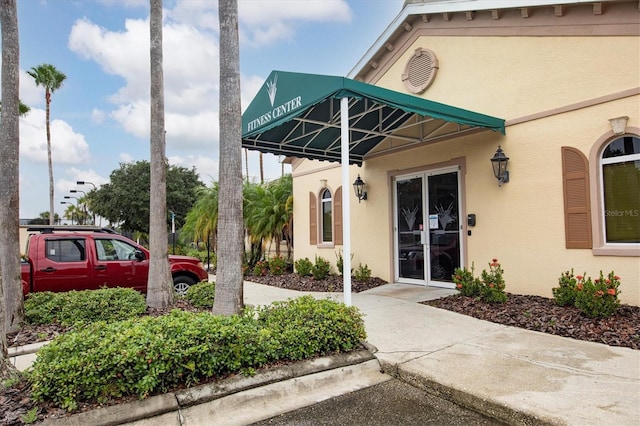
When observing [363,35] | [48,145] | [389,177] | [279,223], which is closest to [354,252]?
[389,177]

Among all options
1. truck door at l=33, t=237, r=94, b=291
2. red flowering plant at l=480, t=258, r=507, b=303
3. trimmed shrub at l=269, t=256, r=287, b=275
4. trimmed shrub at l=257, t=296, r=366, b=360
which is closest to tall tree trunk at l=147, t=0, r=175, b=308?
truck door at l=33, t=237, r=94, b=291

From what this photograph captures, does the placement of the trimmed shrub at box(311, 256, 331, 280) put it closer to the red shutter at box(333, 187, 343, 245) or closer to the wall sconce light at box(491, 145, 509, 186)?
the red shutter at box(333, 187, 343, 245)

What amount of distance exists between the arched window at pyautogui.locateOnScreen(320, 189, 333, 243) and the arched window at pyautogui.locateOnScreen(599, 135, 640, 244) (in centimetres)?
650

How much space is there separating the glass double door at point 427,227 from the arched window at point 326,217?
247cm

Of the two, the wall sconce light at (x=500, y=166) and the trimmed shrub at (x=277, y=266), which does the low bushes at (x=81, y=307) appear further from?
the wall sconce light at (x=500, y=166)

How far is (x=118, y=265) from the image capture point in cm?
731

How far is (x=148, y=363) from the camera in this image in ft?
10.4

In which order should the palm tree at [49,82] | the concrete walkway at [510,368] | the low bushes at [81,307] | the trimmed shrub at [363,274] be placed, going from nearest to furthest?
the concrete walkway at [510,368], the low bushes at [81,307], the trimmed shrub at [363,274], the palm tree at [49,82]

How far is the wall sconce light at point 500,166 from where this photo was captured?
6854mm

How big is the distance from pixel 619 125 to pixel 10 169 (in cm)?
875

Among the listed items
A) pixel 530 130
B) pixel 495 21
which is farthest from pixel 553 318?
pixel 495 21

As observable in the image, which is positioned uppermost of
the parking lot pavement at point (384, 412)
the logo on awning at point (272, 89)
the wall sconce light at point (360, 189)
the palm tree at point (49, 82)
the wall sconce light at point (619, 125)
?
the palm tree at point (49, 82)

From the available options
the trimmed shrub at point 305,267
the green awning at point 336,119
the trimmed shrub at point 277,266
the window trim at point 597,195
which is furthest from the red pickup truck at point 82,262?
the window trim at point 597,195

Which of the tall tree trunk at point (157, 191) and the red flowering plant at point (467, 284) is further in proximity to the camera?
the red flowering plant at point (467, 284)
